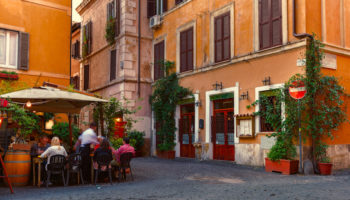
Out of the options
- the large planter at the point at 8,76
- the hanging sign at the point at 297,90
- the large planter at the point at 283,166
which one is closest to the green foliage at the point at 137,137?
the large planter at the point at 8,76

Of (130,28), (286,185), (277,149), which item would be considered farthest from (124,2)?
(286,185)

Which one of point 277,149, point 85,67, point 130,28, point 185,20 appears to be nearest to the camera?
point 277,149

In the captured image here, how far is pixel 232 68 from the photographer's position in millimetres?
14133

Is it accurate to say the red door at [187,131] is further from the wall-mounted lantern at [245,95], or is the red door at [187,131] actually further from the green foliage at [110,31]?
the green foliage at [110,31]

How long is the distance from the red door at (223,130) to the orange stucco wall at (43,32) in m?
6.72

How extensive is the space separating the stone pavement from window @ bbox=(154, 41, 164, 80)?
8.00m

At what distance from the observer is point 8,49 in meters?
15.1

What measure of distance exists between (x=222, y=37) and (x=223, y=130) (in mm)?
3587

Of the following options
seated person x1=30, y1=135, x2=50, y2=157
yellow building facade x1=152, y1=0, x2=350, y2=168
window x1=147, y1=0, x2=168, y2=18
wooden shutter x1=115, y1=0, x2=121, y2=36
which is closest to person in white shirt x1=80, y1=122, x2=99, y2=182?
seated person x1=30, y1=135, x2=50, y2=157

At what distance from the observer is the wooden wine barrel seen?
28.2 ft

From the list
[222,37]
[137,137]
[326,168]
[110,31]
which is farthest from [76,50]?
[326,168]

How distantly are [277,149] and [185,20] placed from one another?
312 inches

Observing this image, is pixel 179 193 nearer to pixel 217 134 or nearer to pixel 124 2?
pixel 217 134

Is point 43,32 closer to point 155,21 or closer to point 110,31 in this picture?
point 110,31
